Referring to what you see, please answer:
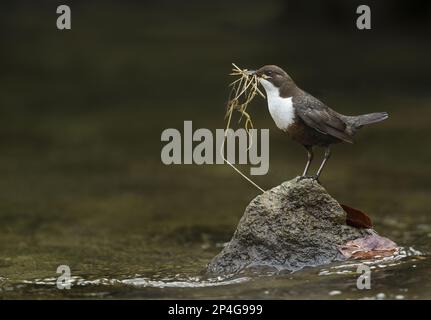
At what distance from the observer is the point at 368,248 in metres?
5.90

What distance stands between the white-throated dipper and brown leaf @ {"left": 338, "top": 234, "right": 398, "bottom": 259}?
25.0 inches

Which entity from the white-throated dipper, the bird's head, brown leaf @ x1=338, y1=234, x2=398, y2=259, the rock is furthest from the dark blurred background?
the bird's head

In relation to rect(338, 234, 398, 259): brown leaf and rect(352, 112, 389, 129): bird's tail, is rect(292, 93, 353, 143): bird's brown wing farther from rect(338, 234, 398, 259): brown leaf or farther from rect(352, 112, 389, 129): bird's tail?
rect(338, 234, 398, 259): brown leaf

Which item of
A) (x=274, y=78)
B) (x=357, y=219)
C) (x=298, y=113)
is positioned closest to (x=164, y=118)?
(x=357, y=219)

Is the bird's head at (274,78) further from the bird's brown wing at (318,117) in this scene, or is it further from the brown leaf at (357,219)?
the brown leaf at (357,219)

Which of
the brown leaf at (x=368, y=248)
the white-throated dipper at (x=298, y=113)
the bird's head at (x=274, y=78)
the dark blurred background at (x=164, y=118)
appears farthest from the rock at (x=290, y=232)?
the dark blurred background at (x=164, y=118)

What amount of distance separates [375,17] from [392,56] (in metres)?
3.55

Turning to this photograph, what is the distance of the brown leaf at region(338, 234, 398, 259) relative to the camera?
5.84m

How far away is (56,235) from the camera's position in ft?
27.0

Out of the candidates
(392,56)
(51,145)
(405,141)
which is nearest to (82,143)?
(51,145)

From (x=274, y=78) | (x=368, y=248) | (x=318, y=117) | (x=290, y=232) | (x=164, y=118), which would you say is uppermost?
(x=164, y=118)

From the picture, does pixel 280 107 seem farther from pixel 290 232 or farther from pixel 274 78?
pixel 290 232

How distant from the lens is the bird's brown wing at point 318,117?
18.4 ft

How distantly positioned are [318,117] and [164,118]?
8.82 m
